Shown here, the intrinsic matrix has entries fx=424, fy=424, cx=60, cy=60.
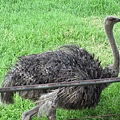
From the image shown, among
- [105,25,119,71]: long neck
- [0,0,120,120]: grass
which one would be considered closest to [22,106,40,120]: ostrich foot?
[0,0,120,120]: grass

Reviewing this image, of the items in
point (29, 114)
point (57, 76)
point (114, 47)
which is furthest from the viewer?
point (114, 47)

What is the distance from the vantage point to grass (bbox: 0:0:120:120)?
4.30m

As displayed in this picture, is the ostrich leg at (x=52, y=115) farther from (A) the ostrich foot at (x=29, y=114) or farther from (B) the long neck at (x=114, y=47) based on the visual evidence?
(B) the long neck at (x=114, y=47)

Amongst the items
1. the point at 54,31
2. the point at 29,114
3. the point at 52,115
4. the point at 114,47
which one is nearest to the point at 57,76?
the point at 52,115

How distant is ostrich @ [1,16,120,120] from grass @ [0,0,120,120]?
52cm

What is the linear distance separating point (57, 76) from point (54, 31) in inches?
99.5

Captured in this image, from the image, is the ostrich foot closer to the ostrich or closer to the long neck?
the ostrich

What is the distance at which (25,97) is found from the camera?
370cm

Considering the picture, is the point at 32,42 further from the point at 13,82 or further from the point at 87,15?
the point at 13,82

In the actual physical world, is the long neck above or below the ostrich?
above

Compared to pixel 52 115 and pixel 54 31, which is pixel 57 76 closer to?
pixel 52 115

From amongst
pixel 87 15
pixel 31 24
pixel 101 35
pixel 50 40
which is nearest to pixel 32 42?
pixel 50 40

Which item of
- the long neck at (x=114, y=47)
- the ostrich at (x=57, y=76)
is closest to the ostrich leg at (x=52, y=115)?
the ostrich at (x=57, y=76)

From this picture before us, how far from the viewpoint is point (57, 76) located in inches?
142
